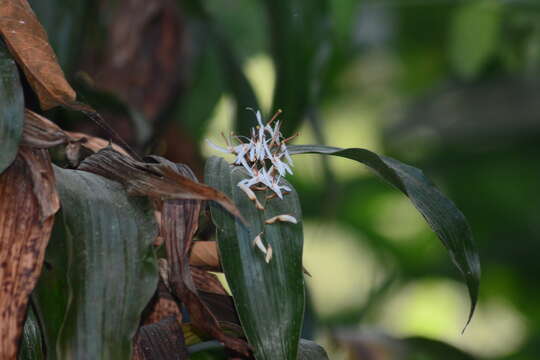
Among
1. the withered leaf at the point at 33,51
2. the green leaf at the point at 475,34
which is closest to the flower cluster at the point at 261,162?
the withered leaf at the point at 33,51

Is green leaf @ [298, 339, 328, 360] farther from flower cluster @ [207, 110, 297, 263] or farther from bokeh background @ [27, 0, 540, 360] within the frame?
bokeh background @ [27, 0, 540, 360]

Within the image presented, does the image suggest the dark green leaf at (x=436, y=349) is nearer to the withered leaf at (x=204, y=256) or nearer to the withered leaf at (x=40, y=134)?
the withered leaf at (x=204, y=256)

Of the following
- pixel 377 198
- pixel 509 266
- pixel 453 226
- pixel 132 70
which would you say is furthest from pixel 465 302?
pixel 453 226

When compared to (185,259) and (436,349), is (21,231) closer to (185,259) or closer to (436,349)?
(185,259)

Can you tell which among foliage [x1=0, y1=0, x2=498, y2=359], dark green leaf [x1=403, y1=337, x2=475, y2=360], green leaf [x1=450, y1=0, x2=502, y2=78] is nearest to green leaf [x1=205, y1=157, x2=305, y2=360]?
foliage [x1=0, y1=0, x2=498, y2=359]

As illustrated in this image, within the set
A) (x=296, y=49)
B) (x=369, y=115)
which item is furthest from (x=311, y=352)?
(x=369, y=115)

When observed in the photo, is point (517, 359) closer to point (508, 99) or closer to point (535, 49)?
point (508, 99)

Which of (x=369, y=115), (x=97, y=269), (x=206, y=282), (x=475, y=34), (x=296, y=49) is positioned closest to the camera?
(x=97, y=269)
